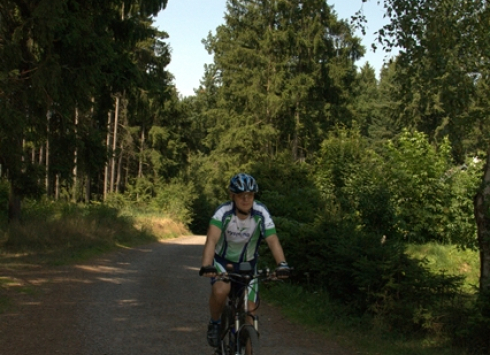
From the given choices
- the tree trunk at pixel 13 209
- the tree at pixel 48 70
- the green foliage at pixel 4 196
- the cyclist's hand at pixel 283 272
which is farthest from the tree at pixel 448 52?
the green foliage at pixel 4 196

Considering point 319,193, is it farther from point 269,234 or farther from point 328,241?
point 269,234

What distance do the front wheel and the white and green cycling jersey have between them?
0.75 m

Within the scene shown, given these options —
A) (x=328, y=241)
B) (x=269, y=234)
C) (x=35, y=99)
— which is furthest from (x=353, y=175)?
(x=269, y=234)

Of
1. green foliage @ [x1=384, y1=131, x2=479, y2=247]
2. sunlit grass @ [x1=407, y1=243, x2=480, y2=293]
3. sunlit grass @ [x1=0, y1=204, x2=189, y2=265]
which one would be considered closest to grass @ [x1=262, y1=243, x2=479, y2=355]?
sunlit grass @ [x1=0, y1=204, x2=189, y2=265]

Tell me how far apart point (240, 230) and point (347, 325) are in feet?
12.5

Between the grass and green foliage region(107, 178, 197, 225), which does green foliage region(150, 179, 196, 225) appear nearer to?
green foliage region(107, 178, 197, 225)

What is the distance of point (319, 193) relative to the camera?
1529 centimetres

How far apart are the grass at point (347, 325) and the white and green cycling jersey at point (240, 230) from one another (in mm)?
2626

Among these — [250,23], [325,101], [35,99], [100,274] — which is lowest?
[100,274]

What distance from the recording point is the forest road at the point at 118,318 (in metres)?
6.83

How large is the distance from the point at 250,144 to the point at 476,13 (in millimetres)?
28425

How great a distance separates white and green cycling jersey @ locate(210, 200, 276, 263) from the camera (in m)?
5.33

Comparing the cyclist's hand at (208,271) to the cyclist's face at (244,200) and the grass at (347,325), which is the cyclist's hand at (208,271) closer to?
the cyclist's face at (244,200)

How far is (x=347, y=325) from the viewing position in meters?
8.36
